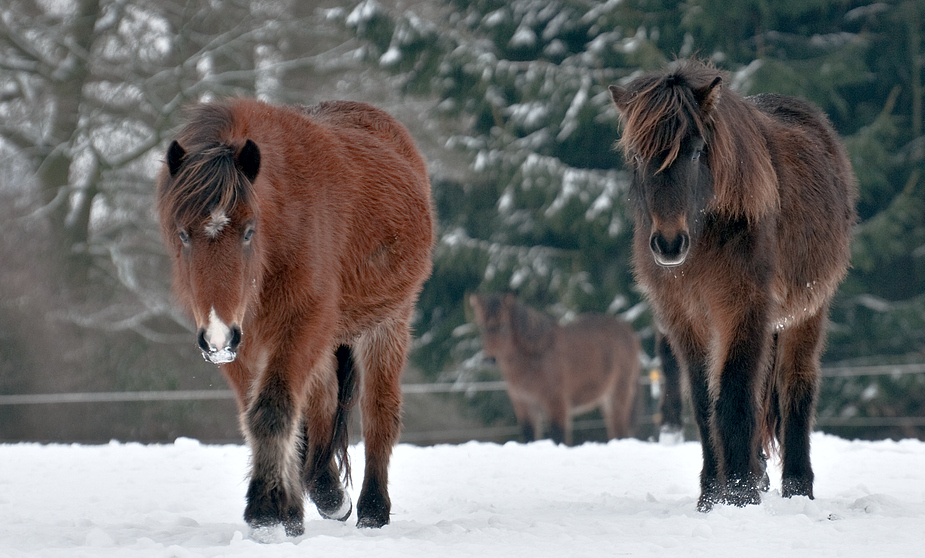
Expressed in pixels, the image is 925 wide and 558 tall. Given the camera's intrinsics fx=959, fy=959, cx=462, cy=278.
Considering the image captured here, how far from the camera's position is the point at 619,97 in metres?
4.77

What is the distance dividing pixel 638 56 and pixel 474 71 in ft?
7.97

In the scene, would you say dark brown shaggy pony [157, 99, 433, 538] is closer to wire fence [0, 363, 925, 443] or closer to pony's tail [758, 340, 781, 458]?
pony's tail [758, 340, 781, 458]

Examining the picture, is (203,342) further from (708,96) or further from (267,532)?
(708,96)

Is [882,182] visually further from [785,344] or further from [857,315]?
[785,344]

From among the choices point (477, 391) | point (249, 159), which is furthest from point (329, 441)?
point (477, 391)

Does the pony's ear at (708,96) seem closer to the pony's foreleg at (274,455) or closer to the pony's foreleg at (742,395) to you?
the pony's foreleg at (742,395)

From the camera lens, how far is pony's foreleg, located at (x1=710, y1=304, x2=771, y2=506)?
450 centimetres

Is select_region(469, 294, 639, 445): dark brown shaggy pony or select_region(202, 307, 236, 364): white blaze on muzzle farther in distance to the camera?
select_region(469, 294, 639, 445): dark brown shaggy pony

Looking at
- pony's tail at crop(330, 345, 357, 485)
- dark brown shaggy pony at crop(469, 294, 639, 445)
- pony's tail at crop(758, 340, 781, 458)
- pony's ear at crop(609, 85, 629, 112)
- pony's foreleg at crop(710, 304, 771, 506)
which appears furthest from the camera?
dark brown shaggy pony at crop(469, 294, 639, 445)

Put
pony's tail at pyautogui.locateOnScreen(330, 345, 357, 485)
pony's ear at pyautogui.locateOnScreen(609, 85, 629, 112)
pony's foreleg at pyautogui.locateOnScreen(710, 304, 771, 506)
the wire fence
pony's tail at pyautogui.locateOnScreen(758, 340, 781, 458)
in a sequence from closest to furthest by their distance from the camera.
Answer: pony's foreleg at pyautogui.locateOnScreen(710, 304, 771, 506) → pony's ear at pyautogui.locateOnScreen(609, 85, 629, 112) → pony's tail at pyautogui.locateOnScreen(330, 345, 357, 485) → pony's tail at pyautogui.locateOnScreen(758, 340, 781, 458) → the wire fence

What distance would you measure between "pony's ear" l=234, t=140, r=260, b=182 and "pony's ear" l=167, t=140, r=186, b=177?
0.22 meters

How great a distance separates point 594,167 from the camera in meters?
14.7

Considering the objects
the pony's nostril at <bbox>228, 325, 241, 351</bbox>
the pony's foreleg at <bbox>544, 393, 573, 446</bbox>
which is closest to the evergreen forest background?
the pony's foreleg at <bbox>544, 393, 573, 446</bbox>

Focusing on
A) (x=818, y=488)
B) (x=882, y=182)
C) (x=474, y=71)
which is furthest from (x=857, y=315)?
(x=818, y=488)
